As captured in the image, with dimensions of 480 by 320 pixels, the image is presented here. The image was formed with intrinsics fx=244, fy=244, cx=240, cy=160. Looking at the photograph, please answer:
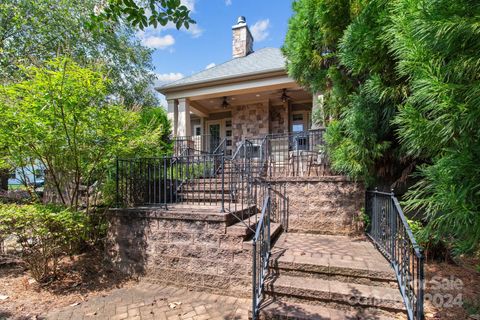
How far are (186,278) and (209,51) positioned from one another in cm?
744

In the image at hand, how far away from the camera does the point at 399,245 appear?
2.93 m

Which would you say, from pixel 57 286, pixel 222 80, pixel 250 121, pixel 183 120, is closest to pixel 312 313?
pixel 57 286

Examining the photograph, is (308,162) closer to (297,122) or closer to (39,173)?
(39,173)

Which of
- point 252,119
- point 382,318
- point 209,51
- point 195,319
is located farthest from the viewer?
point 252,119

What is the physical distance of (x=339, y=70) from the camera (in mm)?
4512

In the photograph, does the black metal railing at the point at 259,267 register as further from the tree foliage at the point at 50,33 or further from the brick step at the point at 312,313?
the tree foliage at the point at 50,33

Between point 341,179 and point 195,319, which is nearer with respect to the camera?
point 195,319

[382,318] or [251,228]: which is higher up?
[251,228]

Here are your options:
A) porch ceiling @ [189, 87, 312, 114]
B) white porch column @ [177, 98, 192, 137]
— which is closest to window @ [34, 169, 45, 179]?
white porch column @ [177, 98, 192, 137]

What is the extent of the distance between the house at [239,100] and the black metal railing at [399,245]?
4.08 metres

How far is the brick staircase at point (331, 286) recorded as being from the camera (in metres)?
2.66

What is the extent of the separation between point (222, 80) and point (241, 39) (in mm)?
4469

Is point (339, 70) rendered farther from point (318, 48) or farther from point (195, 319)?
point (195, 319)

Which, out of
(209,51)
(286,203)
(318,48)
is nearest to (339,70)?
(318,48)
